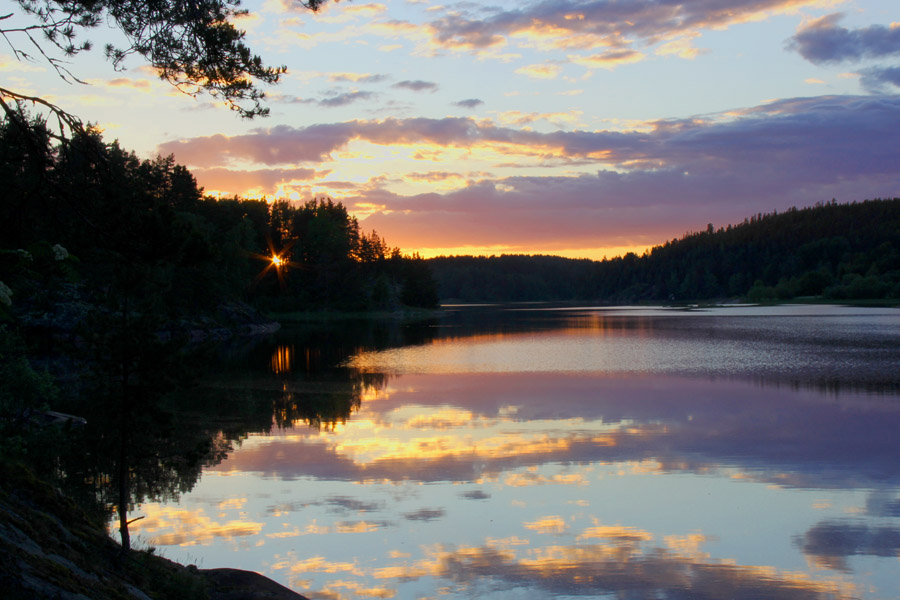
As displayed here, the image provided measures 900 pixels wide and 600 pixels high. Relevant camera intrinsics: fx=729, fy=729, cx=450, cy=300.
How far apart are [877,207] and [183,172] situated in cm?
16997

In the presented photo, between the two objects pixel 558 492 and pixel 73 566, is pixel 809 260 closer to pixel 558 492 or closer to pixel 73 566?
pixel 558 492

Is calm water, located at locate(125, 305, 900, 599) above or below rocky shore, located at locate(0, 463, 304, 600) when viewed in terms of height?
below

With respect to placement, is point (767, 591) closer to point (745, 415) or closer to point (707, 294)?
point (745, 415)

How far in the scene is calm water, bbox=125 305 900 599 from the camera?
855cm

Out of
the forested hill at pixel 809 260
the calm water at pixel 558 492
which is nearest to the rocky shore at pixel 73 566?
the calm water at pixel 558 492

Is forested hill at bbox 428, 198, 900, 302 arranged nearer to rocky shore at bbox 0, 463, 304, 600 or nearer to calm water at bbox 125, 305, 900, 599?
calm water at bbox 125, 305, 900, 599

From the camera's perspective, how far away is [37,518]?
6.08 meters

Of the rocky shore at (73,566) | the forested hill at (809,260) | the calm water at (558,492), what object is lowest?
the calm water at (558,492)

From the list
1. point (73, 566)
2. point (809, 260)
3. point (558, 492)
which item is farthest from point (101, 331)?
point (809, 260)

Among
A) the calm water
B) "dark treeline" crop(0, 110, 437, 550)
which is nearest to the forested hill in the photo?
the calm water

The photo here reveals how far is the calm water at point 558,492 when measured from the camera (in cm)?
855

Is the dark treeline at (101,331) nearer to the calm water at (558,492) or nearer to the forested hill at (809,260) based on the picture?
the calm water at (558,492)

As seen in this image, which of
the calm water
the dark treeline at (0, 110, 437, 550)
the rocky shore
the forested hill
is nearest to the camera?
the rocky shore

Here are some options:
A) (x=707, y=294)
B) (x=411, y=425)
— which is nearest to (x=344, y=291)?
(x=411, y=425)
